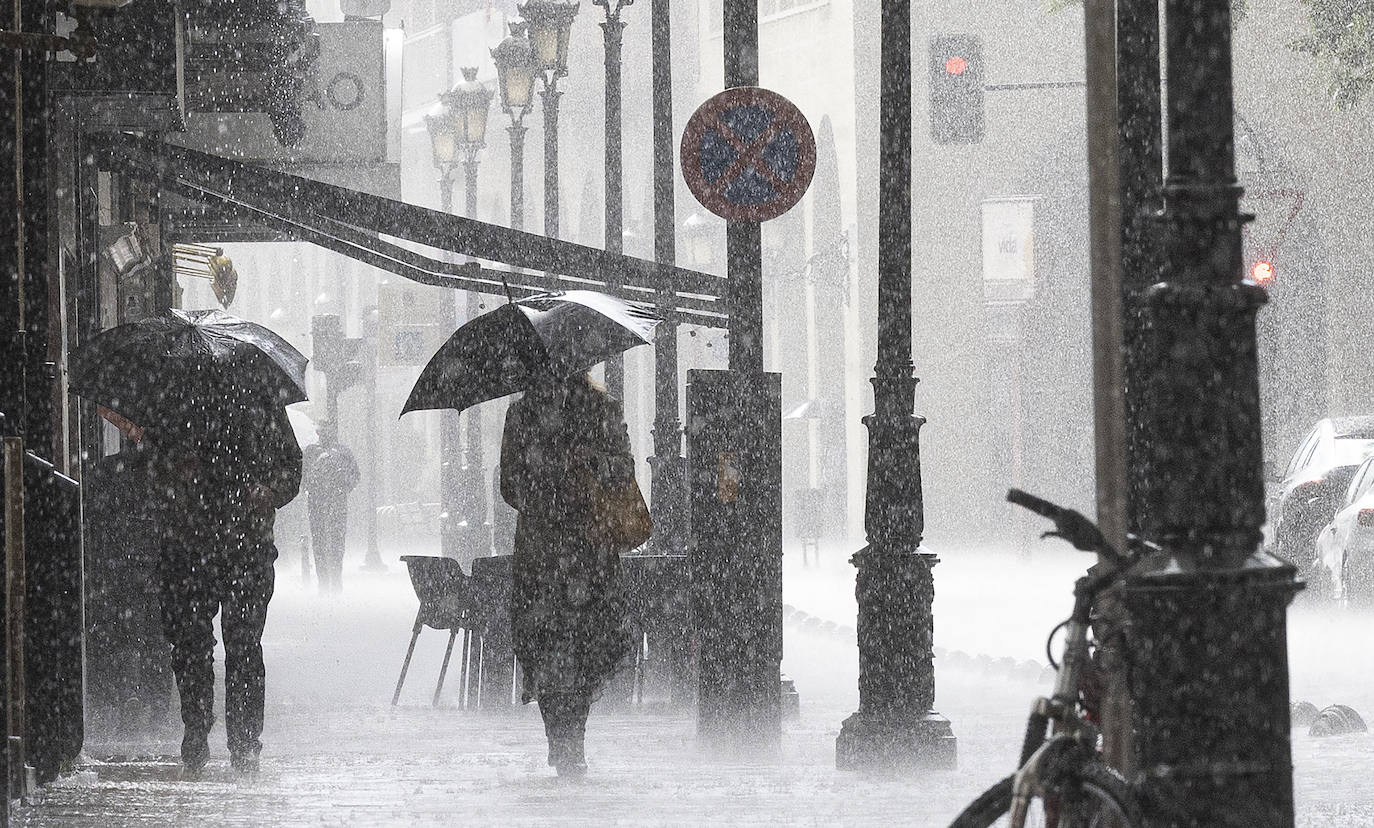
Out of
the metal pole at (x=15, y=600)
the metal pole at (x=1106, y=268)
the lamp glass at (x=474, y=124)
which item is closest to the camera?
the metal pole at (x=1106, y=268)

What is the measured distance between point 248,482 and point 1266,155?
96.4ft

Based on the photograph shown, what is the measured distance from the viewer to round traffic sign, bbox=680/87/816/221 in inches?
443

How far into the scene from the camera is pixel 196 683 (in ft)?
31.9

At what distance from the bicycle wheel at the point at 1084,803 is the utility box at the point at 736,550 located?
6906 millimetres

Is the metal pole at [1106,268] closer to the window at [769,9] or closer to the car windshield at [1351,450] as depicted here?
the car windshield at [1351,450]

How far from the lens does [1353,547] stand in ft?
60.2

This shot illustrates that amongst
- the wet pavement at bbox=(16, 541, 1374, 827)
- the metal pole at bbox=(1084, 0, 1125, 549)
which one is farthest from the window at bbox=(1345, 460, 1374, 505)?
Answer: the metal pole at bbox=(1084, 0, 1125, 549)

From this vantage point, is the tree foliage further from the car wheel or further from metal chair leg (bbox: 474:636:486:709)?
metal chair leg (bbox: 474:636:486:709)

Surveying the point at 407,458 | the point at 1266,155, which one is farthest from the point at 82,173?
the point at 407,458

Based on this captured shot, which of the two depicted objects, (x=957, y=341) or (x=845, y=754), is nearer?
(x=845, y=754)

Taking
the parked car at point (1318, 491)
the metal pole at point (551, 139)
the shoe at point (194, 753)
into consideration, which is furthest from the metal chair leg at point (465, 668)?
the parked car at point (1318, 491)

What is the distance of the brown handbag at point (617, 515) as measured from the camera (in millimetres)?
9711

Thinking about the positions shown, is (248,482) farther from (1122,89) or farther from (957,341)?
(957,341)

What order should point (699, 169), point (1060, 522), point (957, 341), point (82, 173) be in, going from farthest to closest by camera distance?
point (957, 341)
point (82, 173)
point (699, 169)
point (1060, 522)
